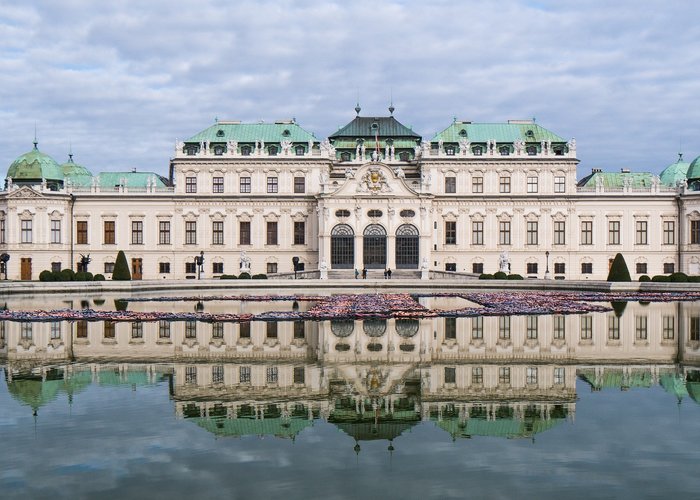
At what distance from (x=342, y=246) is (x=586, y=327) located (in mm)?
45024

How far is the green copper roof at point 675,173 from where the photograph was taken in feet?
267

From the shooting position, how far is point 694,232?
7400 centimetres

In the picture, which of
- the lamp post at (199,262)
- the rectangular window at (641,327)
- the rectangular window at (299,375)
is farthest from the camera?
the lamp post at (199,262)

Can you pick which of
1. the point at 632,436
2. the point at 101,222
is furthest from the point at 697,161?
the point at 632,436

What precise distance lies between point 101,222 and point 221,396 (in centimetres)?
6299

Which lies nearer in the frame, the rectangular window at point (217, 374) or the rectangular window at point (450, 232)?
the rectangular window at point (217, 374)

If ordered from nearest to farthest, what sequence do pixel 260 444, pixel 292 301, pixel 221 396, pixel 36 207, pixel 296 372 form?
pixel 260 444, pixel 221 396, pixel 296 372, pixel 292 301, pixel 36 207

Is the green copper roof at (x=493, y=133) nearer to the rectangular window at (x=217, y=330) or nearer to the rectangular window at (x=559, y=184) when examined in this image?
the rectangular window at (x=559, y=184)

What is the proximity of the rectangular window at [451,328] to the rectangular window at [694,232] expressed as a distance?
171 feet

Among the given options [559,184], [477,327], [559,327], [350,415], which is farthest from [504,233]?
[350,415]

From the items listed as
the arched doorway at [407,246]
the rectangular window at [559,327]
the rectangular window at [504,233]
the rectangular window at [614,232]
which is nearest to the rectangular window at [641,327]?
the rectangular window at [559,327]

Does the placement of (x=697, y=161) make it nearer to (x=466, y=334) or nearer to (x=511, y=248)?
(x=511, y=248)

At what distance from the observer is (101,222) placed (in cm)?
7500

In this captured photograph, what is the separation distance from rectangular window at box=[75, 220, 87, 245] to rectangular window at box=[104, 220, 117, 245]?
6.31ft
